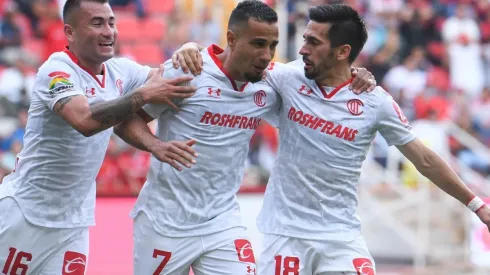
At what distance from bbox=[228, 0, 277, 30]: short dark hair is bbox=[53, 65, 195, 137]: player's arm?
66 cm

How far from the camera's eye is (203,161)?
703 cm

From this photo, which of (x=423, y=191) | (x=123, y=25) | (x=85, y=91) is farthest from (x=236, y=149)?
(x=123, y=25)

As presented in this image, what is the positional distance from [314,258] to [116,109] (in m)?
1.76

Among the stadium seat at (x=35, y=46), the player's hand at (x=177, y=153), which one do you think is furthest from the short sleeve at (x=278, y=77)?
the stadium seat at (x=35, y=46)

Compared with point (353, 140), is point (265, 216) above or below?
below

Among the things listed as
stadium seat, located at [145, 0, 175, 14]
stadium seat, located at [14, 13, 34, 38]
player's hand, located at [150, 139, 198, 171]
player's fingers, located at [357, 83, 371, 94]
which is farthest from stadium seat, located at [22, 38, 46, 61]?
player's hand, located at [150, 139, 198, 171]

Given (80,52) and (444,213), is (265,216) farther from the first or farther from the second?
(444,213)

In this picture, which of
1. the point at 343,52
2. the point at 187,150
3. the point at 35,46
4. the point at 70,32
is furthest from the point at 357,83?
the point at 35,46

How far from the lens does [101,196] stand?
13.4 meters

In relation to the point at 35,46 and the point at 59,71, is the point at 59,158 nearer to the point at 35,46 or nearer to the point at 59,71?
the point at 59,71

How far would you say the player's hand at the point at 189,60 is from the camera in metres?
7.07

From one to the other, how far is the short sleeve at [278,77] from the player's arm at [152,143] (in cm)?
92

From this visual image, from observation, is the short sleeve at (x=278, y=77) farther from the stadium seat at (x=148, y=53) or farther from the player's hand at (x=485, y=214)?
the stadium seat at (x=148, y=53)

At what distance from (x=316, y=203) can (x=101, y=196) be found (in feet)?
21.7
